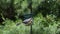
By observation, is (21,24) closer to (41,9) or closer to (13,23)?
(13,23)

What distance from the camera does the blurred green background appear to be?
248cm

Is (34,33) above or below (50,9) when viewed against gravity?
below

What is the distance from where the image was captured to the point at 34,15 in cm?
279

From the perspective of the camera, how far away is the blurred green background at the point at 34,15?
2.48 metres

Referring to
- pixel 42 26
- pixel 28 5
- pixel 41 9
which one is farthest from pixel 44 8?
pixel 42 26

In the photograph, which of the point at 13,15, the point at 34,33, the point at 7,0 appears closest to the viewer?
the point at 34,33

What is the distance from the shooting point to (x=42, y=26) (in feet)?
8.23

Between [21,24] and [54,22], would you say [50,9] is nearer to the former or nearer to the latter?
[54,22]

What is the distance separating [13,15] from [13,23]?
0.42 m

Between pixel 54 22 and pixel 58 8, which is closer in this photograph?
pixel 54 22

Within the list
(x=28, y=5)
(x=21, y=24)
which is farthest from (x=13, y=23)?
(x=28, y=5)

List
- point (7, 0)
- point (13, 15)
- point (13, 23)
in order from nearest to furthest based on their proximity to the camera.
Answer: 1. point (13, 23)
2. point (7, 0)
3. point (13, 15)

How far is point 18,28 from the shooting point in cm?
250

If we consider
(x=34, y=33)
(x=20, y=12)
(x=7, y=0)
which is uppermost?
(x=7, y=0)
